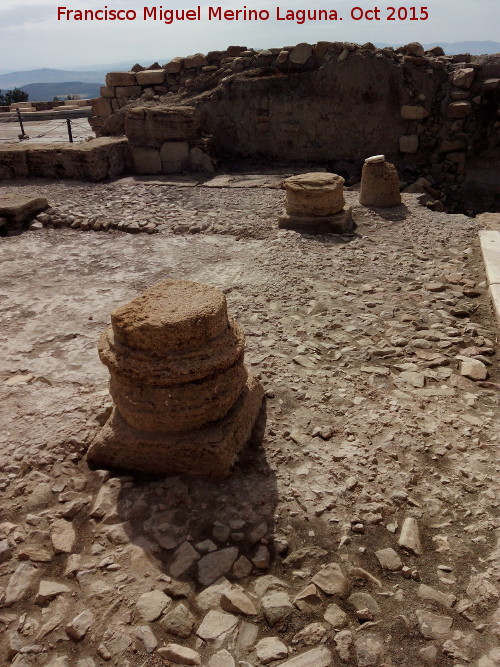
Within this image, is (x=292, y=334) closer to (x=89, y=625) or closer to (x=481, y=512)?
(x=481, y=512)

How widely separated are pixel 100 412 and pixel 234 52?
33.0 ft

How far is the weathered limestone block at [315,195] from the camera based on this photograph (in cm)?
707

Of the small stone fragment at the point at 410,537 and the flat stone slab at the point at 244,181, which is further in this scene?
the flat stone slab at the point at 244,181

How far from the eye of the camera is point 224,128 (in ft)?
36.4

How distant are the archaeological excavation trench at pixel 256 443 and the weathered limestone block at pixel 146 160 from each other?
375cm

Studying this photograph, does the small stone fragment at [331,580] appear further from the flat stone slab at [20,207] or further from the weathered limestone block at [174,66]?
the weathered limestone block at [174,66]

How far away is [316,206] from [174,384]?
486 centimetres

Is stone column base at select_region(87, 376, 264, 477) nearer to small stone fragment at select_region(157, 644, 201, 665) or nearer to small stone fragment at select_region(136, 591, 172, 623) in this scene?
small stone fragment at select_region(136, 591, 172, 623)

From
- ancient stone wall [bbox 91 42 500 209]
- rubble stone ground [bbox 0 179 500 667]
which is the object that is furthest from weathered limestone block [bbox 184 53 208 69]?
rubble stone ground [bbox 0 179 500 667]

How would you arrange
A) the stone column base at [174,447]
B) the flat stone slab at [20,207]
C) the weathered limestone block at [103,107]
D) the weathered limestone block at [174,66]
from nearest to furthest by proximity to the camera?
the stone column base at [174,447] → the flat stone slab at [20,207] → the weathered limestone block at [174,66] → the weathered limestone block at [103,107]

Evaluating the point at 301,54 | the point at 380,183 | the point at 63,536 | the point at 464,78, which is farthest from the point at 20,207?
the point at 464,78

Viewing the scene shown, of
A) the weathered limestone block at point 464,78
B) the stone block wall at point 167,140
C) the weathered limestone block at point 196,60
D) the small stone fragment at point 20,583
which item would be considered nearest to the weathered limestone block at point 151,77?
the weathered limestone block at point 196,60

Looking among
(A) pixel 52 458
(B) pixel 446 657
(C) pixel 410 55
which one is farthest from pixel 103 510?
(C) pixel 410 55

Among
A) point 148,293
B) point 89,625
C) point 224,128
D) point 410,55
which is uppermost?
point 410,55
